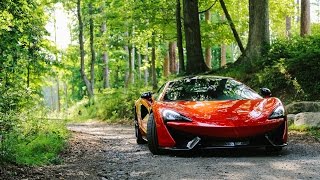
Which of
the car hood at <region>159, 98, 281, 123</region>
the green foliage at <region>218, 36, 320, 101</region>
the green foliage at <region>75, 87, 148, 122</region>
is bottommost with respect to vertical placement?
the green foliage at <region>75, 87, 148, 122</region>

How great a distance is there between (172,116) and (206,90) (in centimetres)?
130

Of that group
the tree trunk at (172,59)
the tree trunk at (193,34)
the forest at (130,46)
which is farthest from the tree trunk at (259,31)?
the tree trunk at (172,59)

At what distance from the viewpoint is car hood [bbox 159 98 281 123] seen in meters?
6.31

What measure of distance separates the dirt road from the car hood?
567mm

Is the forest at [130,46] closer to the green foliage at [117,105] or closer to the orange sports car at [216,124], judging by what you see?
the green foliage at [117,105]

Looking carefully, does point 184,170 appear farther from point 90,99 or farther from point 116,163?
point 90,99

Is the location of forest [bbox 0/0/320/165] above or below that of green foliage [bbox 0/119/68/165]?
above

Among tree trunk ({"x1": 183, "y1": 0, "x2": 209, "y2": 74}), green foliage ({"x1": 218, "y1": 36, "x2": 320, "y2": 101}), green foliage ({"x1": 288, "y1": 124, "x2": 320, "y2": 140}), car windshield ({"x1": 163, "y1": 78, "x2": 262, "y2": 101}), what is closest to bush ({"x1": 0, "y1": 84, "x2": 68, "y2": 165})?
car windshield ({"x1": 163, "y1": 78, "x2": 262, "y2": 101})

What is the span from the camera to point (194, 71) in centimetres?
1709

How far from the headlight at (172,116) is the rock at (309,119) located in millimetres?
4190

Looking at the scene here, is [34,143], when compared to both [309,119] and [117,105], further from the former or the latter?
[117,105]

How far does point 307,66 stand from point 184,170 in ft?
26.0

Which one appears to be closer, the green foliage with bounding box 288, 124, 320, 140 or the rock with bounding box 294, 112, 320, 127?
the green foliage with bounding box 288, 124, 320, 140

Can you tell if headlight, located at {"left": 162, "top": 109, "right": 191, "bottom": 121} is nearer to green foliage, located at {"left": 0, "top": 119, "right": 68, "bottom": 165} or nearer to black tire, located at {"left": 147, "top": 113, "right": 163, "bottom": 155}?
black tire, located at {"left": 147, "top": 113, "right": 163, "bottom": 155}
